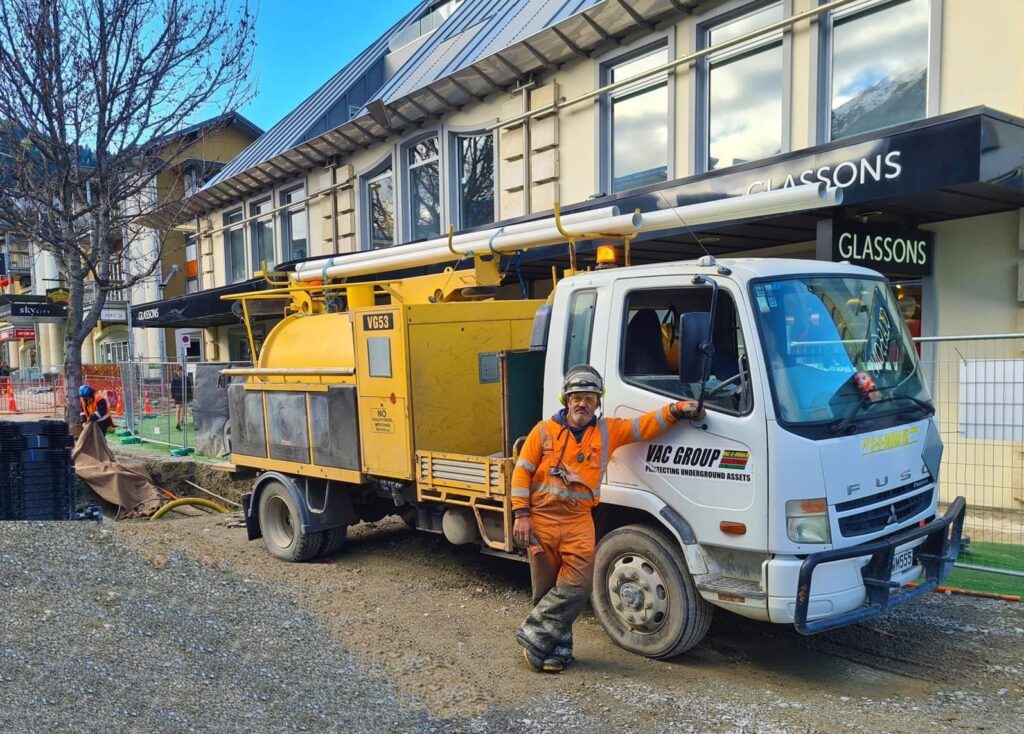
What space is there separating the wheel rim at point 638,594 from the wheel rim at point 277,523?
3.81 meters

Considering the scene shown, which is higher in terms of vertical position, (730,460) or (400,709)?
(730,460)

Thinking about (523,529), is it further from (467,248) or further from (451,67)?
(451,67)

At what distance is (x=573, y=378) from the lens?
4500 mm

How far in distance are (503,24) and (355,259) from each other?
30.6 ft

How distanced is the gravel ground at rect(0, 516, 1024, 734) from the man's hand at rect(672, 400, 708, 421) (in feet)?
4.87

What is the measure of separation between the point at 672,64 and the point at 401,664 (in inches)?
345

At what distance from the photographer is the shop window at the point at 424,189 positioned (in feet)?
51.6

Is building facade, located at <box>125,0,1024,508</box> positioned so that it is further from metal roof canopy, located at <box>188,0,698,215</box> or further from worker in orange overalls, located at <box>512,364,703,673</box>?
worker in orange overalls, located at <box>512,364,703,673</box>

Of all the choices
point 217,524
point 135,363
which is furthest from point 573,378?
point 135,363

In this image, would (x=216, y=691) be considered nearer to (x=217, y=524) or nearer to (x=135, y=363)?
(x=217, y=524)

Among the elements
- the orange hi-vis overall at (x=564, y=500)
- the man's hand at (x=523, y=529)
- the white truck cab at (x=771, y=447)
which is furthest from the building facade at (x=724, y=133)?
the man's hand at (x=523, y=529)

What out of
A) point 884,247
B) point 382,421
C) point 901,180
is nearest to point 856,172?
point 901,180

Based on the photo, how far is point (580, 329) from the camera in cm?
510

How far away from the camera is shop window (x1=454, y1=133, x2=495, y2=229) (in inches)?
563
